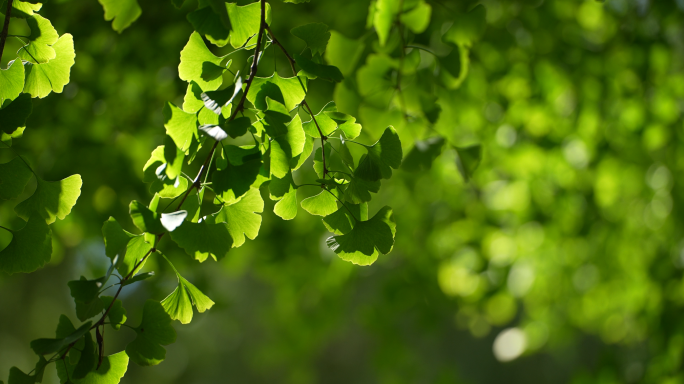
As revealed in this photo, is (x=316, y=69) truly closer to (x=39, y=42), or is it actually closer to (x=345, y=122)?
(x=345, y=122)

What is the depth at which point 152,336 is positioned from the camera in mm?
281

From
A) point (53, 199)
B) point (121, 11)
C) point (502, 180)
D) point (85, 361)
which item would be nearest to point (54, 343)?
point (85, 361)

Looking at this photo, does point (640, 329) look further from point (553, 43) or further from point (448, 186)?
point (553, 43)

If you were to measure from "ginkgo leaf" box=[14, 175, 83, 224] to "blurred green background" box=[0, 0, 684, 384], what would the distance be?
1.25ft

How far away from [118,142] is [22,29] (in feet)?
1.02

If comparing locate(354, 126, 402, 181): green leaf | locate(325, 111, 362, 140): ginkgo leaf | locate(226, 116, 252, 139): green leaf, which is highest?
locate(226, 116, 252, 139): green leaf

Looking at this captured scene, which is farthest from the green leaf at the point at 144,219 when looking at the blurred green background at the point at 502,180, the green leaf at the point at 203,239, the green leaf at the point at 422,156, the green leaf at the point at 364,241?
the blurred green background at the point at 502,180

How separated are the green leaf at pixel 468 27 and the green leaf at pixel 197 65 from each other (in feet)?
1.00

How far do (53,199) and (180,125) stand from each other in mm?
132

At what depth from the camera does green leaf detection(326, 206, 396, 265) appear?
0.95ft

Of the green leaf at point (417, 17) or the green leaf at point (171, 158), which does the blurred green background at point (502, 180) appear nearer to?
the green leaf at point (417, 17)

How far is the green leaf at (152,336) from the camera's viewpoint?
275 millimetres

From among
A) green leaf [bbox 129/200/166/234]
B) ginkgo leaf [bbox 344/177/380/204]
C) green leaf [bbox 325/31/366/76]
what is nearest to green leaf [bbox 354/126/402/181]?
ginkgo leaf [bbox 344/177/380/204]

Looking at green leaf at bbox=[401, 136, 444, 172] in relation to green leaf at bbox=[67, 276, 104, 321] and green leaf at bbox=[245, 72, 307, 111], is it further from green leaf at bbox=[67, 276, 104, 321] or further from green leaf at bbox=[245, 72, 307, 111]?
green leaf at bbox=[67, 276, 104, 321]
